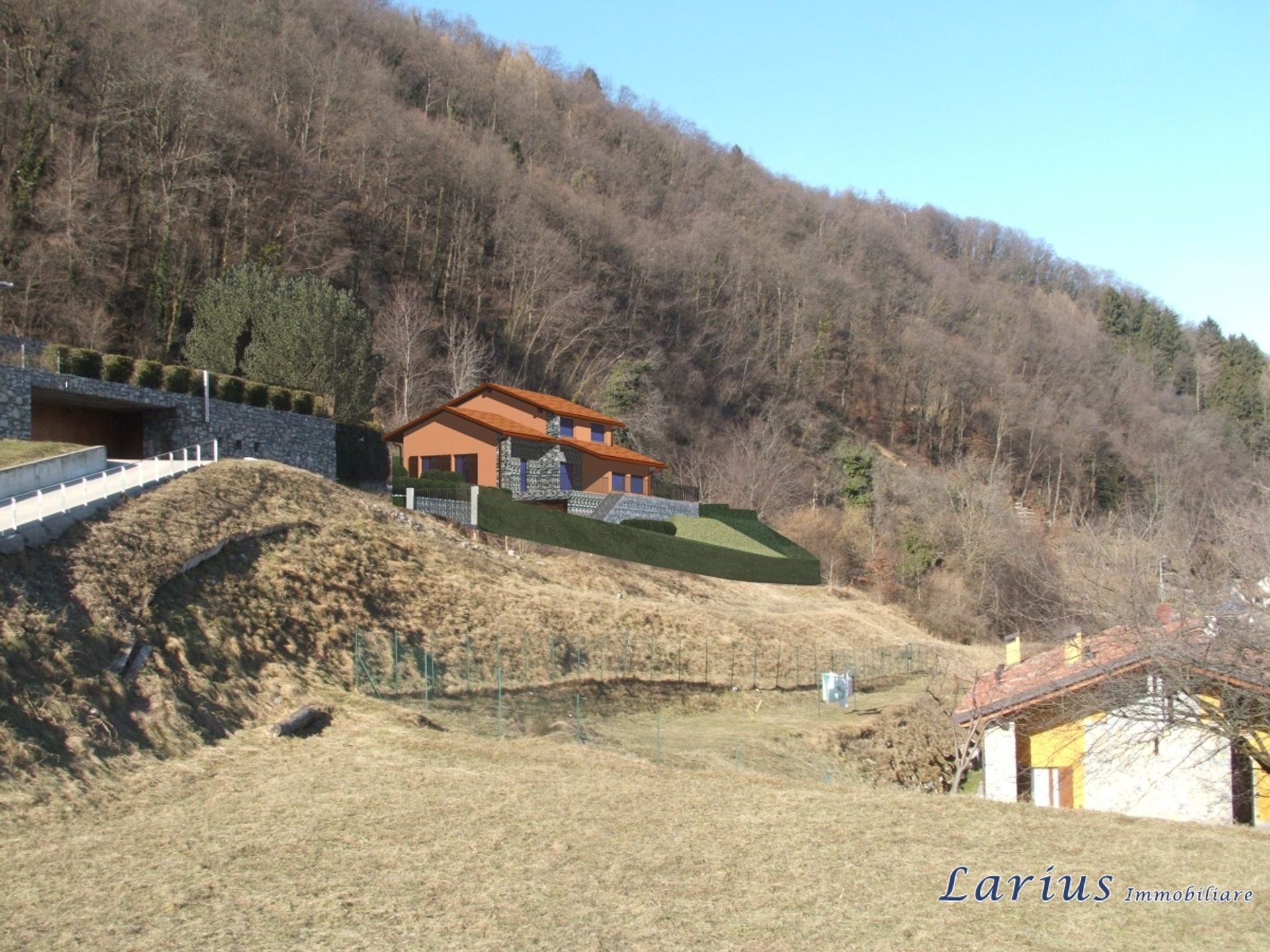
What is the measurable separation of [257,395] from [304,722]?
16971 millimetres

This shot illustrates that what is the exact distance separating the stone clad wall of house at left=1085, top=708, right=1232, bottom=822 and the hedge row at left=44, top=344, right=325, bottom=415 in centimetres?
2413

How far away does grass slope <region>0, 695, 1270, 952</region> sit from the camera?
28.7 ft

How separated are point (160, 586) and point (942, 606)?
38.7m

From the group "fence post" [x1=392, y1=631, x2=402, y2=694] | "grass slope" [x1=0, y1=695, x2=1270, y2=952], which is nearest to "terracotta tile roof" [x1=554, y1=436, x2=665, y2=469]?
"fence post" [x1=392, y1=631, x2=402, y2=694]

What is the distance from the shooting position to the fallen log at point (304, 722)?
16.5m

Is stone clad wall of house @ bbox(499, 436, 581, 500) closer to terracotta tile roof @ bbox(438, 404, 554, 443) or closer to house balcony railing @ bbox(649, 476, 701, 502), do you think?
terracotta tile roof @ bbox(438, 404, 554, 443)

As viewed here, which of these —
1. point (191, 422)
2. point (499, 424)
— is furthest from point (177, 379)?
point (499, 424)

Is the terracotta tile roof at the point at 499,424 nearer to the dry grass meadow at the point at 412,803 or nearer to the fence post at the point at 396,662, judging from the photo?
the dry grass meadow at the point at 412,803

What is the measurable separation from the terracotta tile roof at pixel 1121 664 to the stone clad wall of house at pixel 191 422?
20.6m

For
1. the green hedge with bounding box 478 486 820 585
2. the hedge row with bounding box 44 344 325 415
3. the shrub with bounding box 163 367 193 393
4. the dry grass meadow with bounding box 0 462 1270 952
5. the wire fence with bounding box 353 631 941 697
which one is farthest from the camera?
the green hedge with bounding box 478 486 820 585

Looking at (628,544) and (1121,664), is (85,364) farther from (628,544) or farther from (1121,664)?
(1121,664)

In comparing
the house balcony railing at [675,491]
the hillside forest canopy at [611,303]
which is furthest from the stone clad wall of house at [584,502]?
the hillside forest canopy at [611,303]

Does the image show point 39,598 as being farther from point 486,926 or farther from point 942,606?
point 942,606

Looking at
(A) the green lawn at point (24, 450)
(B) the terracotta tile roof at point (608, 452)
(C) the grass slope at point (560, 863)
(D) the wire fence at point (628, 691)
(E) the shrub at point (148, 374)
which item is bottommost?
(D) the wire fence at point (628, 691)
